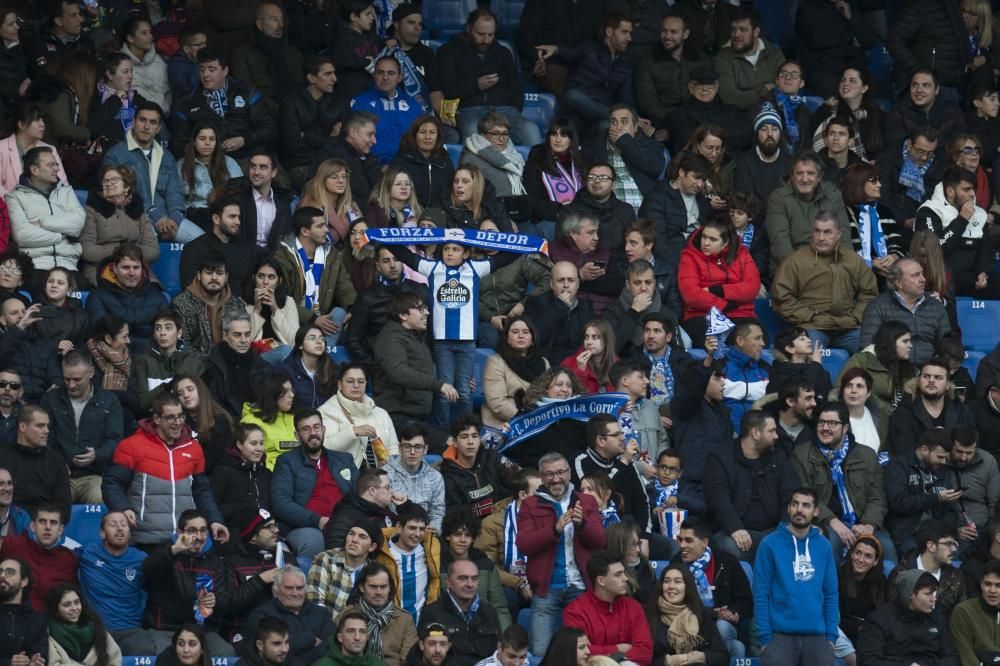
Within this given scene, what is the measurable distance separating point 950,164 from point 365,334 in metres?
4.75

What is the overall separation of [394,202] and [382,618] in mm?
3490

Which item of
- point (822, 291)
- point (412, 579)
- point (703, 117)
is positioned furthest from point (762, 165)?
point (412, 579)

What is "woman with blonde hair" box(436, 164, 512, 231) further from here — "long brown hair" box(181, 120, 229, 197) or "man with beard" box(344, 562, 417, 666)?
"man with beard" box(344, 562, 417, 666)

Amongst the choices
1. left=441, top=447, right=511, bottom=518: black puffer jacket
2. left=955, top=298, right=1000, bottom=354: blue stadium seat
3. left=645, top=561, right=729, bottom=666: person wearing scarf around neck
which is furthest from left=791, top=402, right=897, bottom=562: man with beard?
left=955, top=298, right=1000, bottom=354: blue stadium seat

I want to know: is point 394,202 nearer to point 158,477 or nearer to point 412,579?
point 158,477

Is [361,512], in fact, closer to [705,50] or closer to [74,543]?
[74,543]

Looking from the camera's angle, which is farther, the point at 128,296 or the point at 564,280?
the point at 564,280

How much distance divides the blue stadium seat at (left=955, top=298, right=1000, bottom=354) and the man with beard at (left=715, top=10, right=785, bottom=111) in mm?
2150

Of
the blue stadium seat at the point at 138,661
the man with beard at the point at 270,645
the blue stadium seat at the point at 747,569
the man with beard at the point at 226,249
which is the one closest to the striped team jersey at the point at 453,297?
the man with beard at the point at 226,249

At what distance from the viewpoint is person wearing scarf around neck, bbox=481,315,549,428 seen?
1391 cm

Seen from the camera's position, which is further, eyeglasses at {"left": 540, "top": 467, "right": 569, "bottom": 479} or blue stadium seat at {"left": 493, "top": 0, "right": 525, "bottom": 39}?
blue stadium seat at {"left": 493, "top": 0, "right": 525, "bottom": 39}

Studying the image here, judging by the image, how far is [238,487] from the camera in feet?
42.1

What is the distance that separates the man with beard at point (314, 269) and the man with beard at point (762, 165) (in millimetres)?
3101

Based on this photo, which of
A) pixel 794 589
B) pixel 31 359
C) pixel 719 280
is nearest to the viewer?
pixel 794 589
